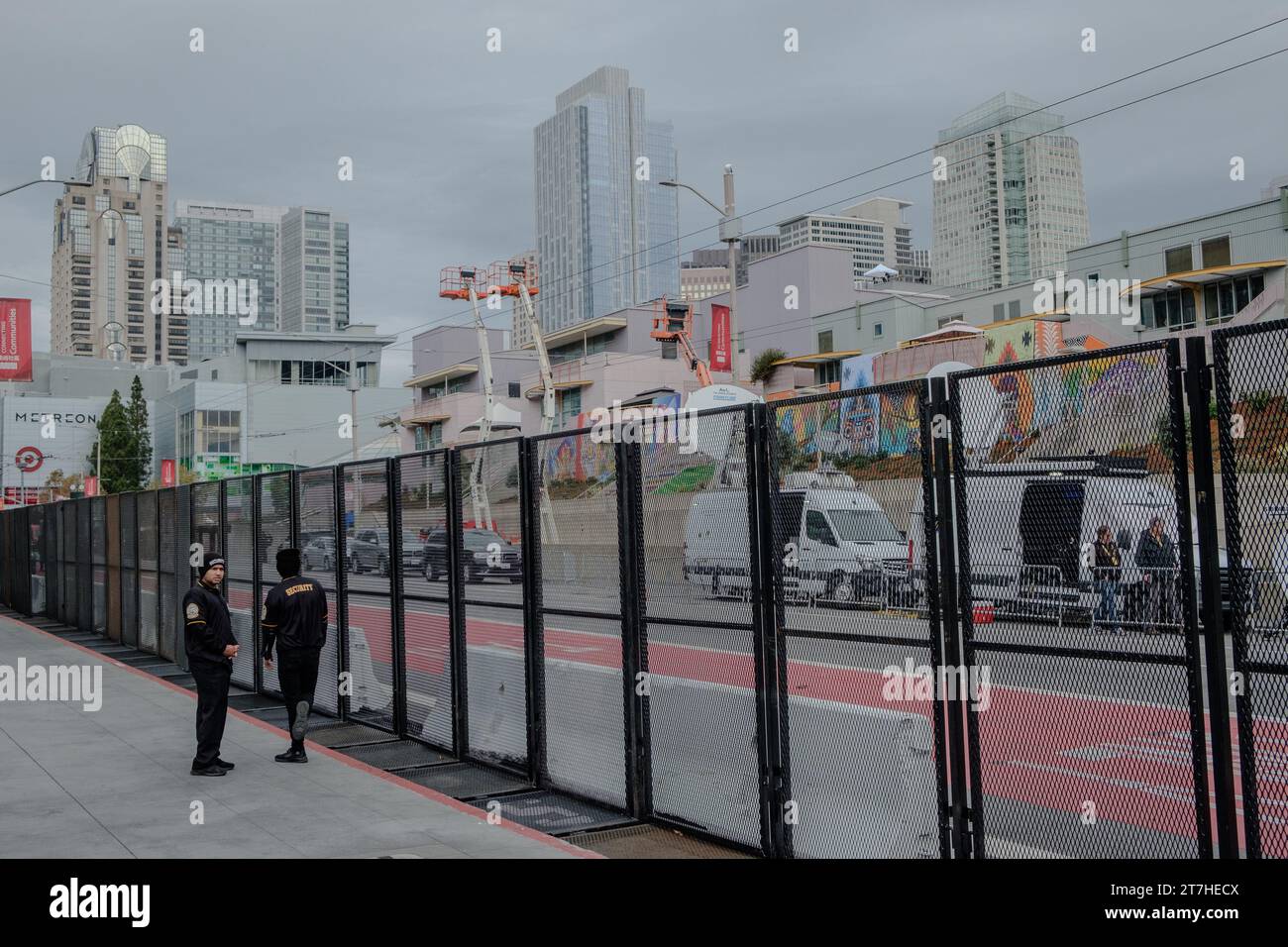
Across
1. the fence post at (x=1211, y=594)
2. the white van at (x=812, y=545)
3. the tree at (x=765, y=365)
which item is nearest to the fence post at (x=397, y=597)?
the white van at (x=812, y=545)

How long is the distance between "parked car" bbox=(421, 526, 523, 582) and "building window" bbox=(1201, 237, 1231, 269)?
48538 millimetres

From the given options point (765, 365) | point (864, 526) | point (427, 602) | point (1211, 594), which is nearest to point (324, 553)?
point (427, 602)

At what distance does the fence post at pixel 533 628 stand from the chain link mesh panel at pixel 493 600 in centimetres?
12

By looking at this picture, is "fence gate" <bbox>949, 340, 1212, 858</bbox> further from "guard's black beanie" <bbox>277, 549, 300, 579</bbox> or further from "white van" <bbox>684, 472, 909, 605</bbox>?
"guard's black beanie" <bbox>277, 549, 300, 579</bbox>

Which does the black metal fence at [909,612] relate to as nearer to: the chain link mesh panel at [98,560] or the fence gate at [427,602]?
the fence gate at [427,602]

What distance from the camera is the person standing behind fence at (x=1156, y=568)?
5.21 metres

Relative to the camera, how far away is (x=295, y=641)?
35.9 ft

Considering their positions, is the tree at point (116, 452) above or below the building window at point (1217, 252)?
below

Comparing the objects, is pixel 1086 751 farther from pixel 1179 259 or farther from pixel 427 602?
pixel 1179 259

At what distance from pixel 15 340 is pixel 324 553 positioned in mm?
14377

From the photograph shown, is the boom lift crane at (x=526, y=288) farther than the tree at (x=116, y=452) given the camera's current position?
No

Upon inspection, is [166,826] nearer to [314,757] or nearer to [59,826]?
[59,826]

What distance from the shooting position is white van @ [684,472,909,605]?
6461mm
